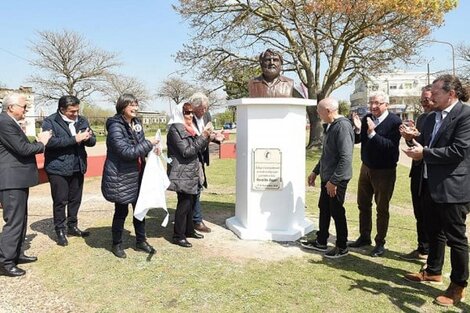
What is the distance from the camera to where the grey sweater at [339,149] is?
13.5 ft

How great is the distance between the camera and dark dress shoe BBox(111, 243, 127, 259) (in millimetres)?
4301

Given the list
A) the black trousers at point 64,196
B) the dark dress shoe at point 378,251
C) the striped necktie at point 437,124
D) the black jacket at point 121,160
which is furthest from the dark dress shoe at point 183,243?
the striped necktie at point 437,124

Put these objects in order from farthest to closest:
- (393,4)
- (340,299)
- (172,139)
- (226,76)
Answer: (226,76) < (393,4) < (172,139) < (340,299)

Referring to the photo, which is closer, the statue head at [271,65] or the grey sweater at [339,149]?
the grey sweater at [339,149]

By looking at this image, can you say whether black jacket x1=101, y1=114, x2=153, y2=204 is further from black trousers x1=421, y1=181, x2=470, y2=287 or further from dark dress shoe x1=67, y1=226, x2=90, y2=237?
black trousers x1=421, y1=181, x2=470, y2=287

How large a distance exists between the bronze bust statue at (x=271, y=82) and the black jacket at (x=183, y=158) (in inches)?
41.9

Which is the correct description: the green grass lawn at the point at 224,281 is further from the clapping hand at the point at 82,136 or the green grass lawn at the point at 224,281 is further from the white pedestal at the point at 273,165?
the clapping hand at the point at 82,136

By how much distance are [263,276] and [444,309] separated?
1.58 metres

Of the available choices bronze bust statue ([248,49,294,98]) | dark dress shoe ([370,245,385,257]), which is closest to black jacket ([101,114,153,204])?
bronze bust statue ([248,49,294,98])

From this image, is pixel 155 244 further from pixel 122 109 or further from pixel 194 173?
pixel 122 109

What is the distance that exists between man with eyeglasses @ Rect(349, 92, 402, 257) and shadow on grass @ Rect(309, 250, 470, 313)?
12.4 inches

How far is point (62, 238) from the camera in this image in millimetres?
4781

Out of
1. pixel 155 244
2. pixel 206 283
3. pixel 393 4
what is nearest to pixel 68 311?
pixel 206 283

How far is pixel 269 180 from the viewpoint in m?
4.89
